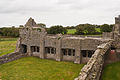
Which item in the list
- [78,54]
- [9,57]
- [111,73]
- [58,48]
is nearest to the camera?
[111,73]

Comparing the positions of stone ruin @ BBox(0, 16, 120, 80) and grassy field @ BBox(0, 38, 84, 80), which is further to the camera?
grassy field @ BBox(0, 38, 84, 80)

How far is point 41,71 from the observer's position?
21.2 m

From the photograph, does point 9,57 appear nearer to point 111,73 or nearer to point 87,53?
point 87,53

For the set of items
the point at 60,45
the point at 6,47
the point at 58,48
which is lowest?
the point at 6,47

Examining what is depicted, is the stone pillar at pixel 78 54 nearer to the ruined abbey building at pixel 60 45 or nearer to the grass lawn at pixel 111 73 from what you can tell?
the ruined abbey building at pixel 60 45

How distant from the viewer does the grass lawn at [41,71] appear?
18859mm

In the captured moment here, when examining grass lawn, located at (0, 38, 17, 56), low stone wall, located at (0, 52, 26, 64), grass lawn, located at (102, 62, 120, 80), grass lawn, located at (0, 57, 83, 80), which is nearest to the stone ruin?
low stone wall, located at (0, 52, 26, 64)

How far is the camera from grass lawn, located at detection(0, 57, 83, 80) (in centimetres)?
1886

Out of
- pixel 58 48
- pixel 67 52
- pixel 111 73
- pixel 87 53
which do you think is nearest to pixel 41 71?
pixel 58 48

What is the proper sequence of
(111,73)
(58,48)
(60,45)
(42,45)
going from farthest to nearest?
(42,45) < (58,48) < (60,45) < (111,73)

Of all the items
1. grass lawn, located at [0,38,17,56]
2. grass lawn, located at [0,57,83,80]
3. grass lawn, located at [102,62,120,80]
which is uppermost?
grass lawn, located at [102,62,120,80]

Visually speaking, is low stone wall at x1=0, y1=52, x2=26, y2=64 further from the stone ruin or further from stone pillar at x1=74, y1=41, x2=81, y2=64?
stone pillar at x1=74, y1=41, x2=81, y2=64

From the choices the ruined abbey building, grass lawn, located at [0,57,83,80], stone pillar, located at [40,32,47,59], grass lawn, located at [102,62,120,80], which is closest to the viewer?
grass lawn, located at [102,62,120,80]

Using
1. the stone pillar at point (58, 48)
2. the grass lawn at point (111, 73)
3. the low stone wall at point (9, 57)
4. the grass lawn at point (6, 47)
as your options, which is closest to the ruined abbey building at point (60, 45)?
the stone pillar at point (58, 48)
